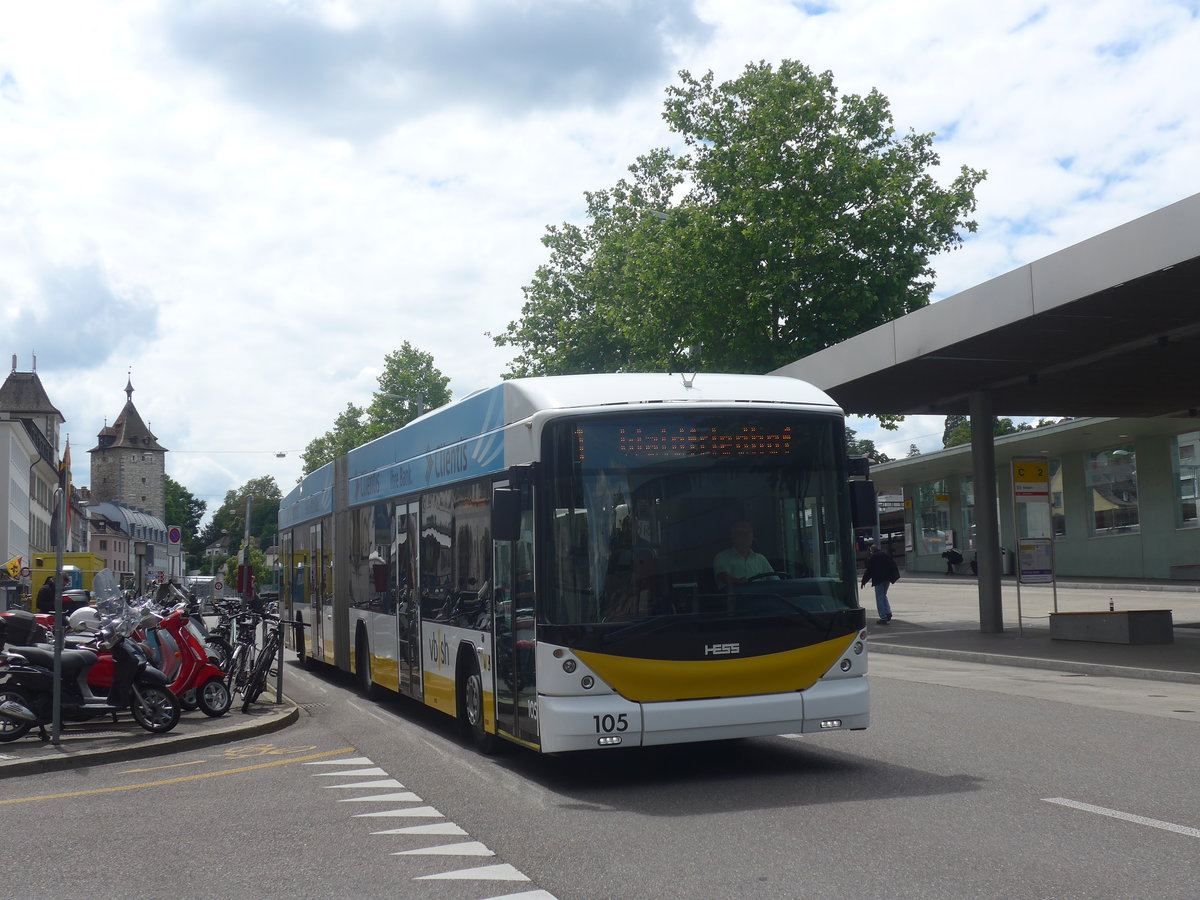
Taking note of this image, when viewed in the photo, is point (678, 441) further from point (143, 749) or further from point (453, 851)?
point (143, 749)

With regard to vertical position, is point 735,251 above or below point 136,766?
above

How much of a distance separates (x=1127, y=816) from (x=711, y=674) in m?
2.64

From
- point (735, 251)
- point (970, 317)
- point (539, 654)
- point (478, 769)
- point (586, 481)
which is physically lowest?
point (478, 769)

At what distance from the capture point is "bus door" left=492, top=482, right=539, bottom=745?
9.25m

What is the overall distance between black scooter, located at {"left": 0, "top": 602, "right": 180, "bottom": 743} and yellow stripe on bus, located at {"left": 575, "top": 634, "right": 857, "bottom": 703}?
217 inches

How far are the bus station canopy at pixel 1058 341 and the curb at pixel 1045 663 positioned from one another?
14.8ft

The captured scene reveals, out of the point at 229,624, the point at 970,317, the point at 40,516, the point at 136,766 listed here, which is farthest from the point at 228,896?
the point at 40,516

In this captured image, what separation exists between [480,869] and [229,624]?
36.6ft

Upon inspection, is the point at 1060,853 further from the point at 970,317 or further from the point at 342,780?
the point at 970,317

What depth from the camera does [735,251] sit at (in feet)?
128

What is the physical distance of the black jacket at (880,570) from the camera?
28.4 metres

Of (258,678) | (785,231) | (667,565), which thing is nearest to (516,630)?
(667,565)

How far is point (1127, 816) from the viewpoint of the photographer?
7449 millimetres

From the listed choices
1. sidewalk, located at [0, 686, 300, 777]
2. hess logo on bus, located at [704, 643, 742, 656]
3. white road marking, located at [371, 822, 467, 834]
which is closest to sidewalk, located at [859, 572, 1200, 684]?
hess logo on bus, located at [704, 643, 742, 656]
